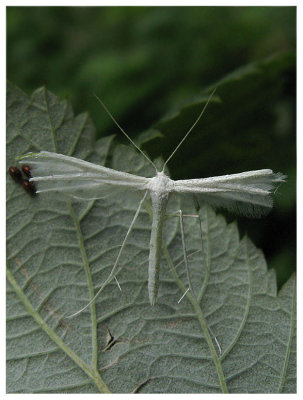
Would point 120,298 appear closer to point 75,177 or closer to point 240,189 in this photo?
point 75,177

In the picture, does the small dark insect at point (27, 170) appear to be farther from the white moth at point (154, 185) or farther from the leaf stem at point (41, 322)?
the leaf stem at point (41, 322)

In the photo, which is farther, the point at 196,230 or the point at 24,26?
the point at 24,26

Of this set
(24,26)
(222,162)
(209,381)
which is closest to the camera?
(209,381)

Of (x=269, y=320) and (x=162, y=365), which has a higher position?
(x=269, y=320)

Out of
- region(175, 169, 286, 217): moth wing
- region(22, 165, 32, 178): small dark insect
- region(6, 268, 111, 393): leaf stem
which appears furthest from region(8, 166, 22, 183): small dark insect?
region(175, 169, 286, 217): moth wing

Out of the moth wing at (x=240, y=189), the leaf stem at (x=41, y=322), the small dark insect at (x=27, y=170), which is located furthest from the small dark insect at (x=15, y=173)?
the moth wing at (x=240, y=189)

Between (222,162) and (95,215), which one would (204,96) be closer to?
(222,162)

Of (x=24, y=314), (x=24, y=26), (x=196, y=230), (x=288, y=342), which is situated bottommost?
(x=288, y=342)

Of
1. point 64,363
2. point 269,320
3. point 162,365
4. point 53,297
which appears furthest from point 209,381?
point 53,297

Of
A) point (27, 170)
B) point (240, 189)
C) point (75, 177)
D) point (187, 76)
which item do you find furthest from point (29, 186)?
point (187, 76)

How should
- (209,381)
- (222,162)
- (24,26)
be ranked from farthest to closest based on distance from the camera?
1. (24,26)
2. (222,162)
3. (209,381)
